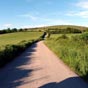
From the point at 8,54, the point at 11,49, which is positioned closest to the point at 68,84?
the point at 8,54

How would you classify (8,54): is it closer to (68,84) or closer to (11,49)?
(11,49)

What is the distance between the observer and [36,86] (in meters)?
12.5

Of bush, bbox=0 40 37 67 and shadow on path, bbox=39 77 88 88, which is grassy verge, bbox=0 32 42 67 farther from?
shadow on path, bbox=39 77 88 88

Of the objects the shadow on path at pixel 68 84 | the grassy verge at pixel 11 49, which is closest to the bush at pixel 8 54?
the grassy verge at pixel 11 49

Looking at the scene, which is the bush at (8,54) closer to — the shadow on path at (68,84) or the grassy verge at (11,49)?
the grassy verge at (11,49)

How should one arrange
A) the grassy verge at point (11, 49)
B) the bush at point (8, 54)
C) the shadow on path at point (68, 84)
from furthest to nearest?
the grassy verge at point (11, 49) < the bush at point (8, 54) < the shadow on path at point (68, 84)

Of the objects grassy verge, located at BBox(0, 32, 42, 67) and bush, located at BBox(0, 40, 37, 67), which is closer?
bush, located at BBox(0, 40, 37, 67)

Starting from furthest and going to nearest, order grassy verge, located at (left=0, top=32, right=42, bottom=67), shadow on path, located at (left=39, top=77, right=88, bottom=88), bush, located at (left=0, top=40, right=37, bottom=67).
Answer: grassy verge, located at (left=0, top=32, right=42, bottom=67) < bush, located at (left=0, top=40, right=37, bottom=67) < shadow on path, located at (left=39, top=77, right=88, bottom=88)

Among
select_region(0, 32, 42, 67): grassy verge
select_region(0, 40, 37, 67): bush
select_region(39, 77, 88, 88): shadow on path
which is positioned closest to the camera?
select_region(39, 77, 88, 88): shadow on path

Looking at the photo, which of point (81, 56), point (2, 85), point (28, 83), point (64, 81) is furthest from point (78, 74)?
point (2, 85)

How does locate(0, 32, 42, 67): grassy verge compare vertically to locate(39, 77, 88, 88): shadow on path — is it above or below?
below

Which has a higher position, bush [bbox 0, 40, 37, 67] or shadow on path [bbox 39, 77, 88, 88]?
shadow on path [bbox 39, 77, 88, 88]

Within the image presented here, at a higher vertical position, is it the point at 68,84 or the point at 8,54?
the point at 68,84

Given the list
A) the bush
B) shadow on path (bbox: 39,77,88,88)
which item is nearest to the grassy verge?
the bush
